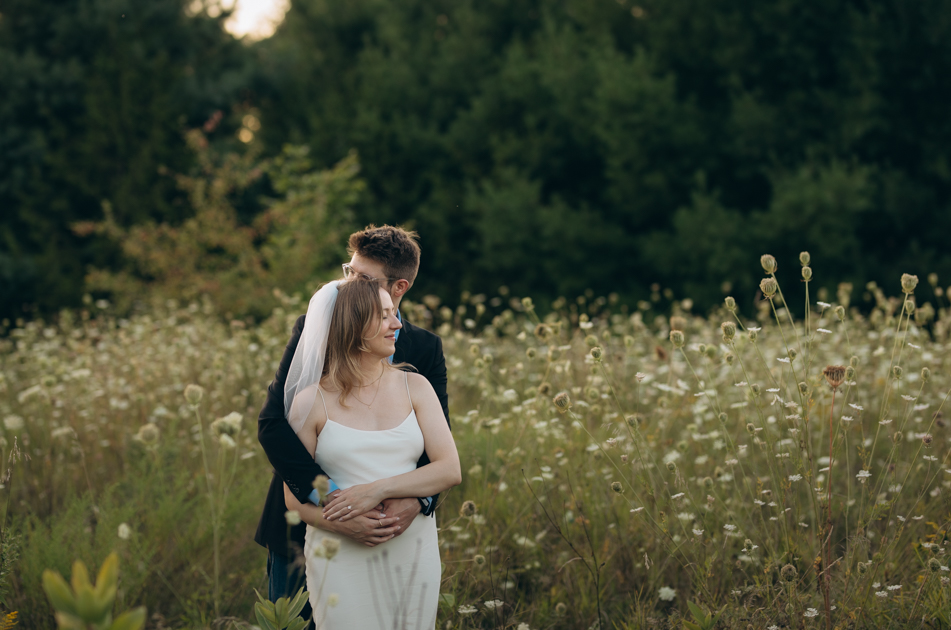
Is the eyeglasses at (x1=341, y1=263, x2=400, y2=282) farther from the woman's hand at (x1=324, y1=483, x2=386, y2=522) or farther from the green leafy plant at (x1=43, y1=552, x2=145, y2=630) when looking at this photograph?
the green leafy plant at (x1=43, y1=552, x2=145, y2=630)

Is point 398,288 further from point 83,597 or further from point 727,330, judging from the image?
point 83,597

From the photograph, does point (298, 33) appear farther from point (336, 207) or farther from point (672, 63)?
point (672, 63)

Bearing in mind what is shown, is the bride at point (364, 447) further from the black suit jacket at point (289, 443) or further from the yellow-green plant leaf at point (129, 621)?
the yellow-green plant leaf at point (129, 621)

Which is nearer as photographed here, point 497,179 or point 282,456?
point 282,456

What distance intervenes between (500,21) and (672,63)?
4.94m

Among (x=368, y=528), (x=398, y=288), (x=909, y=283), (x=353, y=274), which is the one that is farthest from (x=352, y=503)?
(x=909, y=283)

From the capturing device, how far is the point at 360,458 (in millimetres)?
2262

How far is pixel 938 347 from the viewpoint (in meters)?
4.12

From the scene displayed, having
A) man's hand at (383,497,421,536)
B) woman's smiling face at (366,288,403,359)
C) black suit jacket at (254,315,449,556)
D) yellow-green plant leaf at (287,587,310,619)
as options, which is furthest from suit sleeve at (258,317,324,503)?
yellow-green plant leaf at (287,587,310,619)

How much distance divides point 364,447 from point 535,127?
13.8 metres

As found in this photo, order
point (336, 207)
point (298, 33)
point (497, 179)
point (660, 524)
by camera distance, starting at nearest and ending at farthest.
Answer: point (660, 524), point (336, 207), point (497, 179), point (298, 33)

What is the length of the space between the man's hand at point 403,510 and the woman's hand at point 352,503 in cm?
6

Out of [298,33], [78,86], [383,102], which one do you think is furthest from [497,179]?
[78,86]

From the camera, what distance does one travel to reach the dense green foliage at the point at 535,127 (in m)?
11.6
